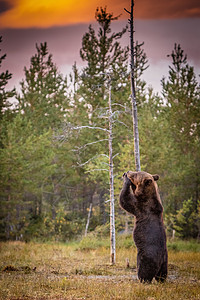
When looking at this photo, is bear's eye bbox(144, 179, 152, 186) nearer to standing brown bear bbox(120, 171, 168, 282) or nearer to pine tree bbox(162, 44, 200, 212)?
standing brown bear bbox(120, 171, 168, 282)

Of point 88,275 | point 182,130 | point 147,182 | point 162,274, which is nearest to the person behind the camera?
point 147,182

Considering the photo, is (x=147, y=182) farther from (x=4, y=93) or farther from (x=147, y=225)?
(x=4, y=93)

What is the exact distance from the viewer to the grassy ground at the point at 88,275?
576cm

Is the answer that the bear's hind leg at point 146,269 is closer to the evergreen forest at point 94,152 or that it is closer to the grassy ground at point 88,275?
the grassy ground at point 88,275

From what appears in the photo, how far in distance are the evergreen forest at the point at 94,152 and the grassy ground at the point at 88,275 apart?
3.02 m

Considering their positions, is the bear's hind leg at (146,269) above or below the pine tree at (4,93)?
below

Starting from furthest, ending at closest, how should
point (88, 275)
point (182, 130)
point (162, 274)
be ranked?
point (182, 130), point (88, 275), point (162, 274)

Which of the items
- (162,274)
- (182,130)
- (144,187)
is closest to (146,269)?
(162,274)

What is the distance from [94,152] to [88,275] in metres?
12.2

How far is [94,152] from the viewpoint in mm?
20828

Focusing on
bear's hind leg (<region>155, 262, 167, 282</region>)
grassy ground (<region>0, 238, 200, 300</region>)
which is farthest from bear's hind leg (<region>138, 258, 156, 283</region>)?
bear's hind leg (<region>155, 262, 167, 282</region>)

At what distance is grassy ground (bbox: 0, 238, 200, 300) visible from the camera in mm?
5762

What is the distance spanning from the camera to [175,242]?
53.6 ft

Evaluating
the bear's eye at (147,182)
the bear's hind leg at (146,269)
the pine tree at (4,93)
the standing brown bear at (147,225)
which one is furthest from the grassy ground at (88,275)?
the pine tree at (4,93)
